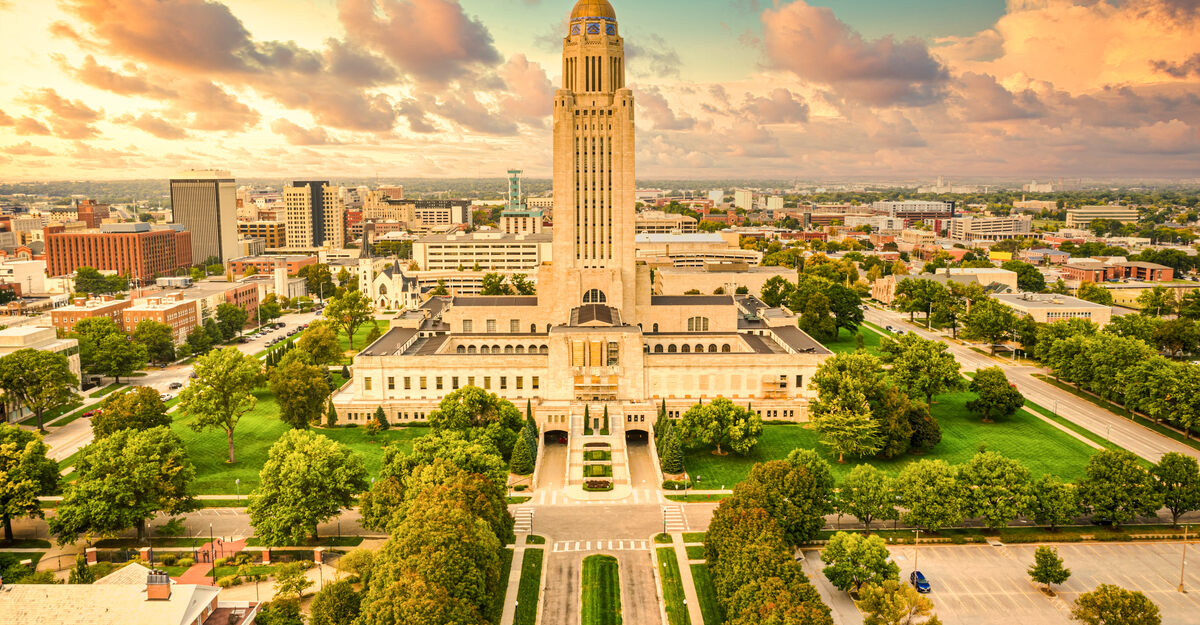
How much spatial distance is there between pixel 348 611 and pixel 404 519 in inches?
329

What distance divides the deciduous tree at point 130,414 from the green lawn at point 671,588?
174ft

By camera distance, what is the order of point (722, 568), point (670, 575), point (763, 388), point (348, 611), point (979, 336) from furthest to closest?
1. point (979, 336)
2. point (763, 388)
3. point (670, 575)
4. point (722, 568)
5. point (348, 611)

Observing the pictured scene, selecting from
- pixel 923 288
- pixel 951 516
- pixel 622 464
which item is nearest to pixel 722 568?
pixel 951 516

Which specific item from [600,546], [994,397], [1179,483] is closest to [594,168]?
[994,397]

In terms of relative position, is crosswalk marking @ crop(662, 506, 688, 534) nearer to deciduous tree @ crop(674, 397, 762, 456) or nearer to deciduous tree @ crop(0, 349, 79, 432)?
deciduous tree @ crop(674, 397, 762, 456)

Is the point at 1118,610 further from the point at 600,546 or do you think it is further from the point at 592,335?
the point at 592,335

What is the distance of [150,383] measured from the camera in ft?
373

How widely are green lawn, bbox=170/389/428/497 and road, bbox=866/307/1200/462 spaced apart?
248ft

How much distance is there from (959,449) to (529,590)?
5172 cm

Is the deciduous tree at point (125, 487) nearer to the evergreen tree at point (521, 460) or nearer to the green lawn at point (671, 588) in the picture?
the evergreen tree at point (521, 460)

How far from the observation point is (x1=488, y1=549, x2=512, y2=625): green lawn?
2042 inches

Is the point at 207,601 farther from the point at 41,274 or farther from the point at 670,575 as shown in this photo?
the point at 41,274

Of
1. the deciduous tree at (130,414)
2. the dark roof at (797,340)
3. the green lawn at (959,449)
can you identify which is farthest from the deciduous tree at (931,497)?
the deciduous tree at (130,414)

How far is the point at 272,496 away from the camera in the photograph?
6259 cm
